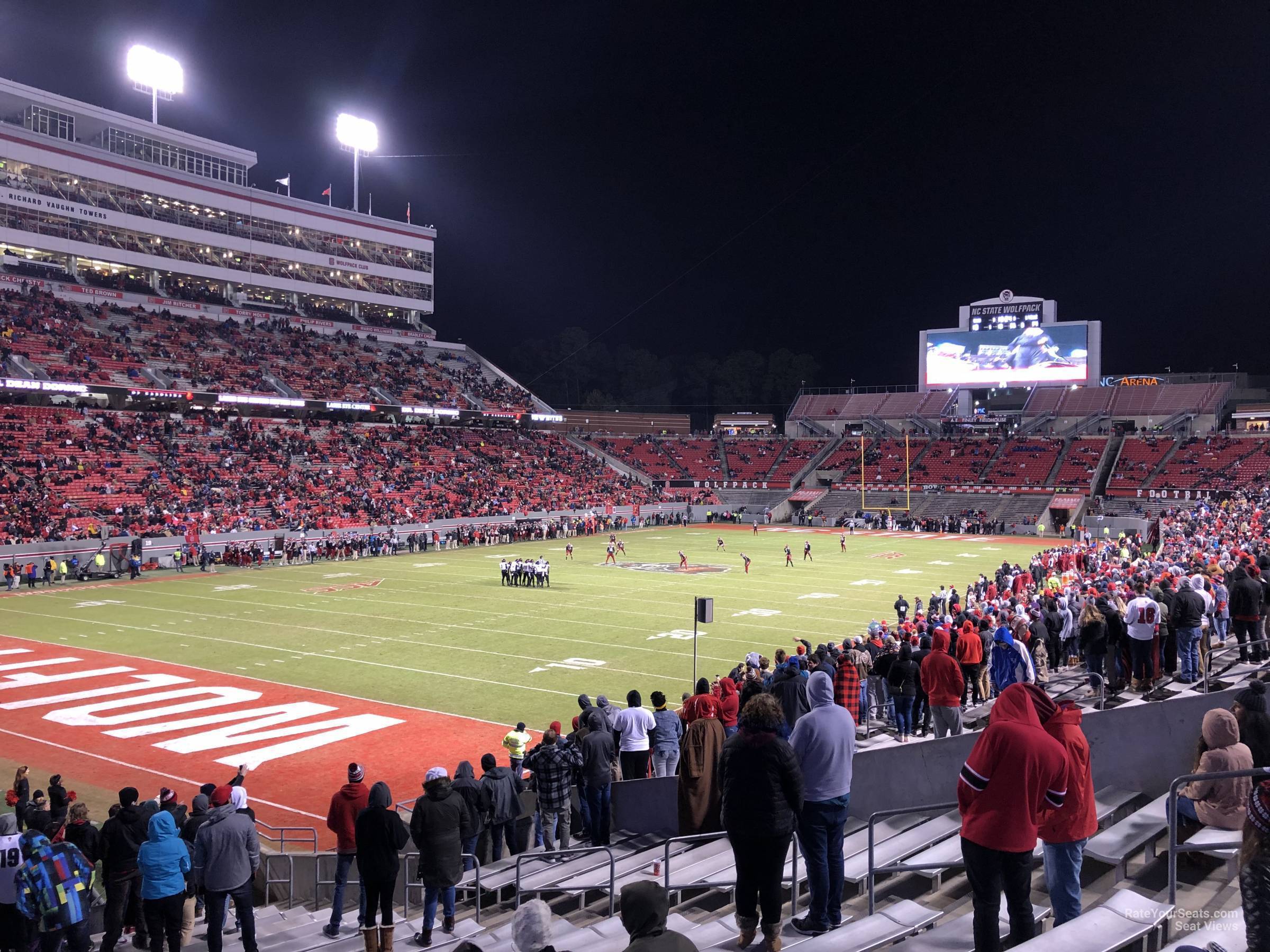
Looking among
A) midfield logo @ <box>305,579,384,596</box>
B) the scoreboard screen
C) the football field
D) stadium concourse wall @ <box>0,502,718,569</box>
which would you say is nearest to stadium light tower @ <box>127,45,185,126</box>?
stadium concourse wall @ <box>0,502,718,569</box>

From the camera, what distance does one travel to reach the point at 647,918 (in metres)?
3.52

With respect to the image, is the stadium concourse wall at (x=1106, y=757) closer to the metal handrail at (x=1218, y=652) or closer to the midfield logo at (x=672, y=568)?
the metal handrail at (x=1218, y=652)

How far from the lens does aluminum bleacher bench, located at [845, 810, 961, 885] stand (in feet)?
22.5

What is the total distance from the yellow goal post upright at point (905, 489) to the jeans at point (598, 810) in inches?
2325

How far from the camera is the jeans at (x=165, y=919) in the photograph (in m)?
7.36

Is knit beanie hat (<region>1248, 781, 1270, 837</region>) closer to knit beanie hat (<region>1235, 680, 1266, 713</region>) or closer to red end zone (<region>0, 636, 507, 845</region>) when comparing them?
knit beanie hat (<region>1235, 680, 1266, 713</region>)

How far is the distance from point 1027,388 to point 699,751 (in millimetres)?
77023

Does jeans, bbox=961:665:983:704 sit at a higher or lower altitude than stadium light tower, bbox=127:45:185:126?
lower

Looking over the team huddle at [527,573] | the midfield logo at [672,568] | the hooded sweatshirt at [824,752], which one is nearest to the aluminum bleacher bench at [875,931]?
the hooded sweatshirt at [824,752]

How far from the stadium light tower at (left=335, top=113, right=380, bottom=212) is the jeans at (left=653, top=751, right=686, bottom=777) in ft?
224

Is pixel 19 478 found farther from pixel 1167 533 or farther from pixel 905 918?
pixel 1167 533

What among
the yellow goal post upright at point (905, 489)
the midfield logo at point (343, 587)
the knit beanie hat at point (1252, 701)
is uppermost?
the yellow goal post upright at point (905, 489)

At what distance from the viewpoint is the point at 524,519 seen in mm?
57000

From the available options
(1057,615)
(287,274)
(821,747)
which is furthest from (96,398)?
(821,747)
